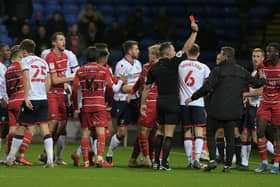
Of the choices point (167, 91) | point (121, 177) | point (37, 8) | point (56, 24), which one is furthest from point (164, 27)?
point (121, 177)

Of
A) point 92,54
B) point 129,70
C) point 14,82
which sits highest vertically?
point 92,54

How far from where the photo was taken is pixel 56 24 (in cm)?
2219

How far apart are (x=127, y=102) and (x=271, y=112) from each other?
2718mm

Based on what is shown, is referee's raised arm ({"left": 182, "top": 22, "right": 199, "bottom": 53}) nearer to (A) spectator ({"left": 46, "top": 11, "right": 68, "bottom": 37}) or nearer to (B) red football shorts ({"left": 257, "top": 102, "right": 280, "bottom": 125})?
(B) red football shorts ({"left": 257, "top": 102, "right": 280, "bottom": 125})

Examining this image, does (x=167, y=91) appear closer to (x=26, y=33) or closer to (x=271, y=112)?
(x=271, y=112)

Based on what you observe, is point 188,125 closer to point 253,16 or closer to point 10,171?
point 10,171

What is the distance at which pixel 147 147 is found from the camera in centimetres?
1377

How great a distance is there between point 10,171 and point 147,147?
8.20 ft

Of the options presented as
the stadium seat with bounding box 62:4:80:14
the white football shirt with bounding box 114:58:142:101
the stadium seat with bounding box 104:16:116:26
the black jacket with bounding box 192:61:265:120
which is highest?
the stadium seat with bounding box 62:4:80:14

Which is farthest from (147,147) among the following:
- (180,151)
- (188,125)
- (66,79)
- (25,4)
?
(25,4)

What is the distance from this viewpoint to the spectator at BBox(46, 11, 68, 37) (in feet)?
72.6

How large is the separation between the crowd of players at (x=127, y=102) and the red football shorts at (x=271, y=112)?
0.02 metres

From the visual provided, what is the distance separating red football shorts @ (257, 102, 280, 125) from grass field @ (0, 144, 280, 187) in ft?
2.92

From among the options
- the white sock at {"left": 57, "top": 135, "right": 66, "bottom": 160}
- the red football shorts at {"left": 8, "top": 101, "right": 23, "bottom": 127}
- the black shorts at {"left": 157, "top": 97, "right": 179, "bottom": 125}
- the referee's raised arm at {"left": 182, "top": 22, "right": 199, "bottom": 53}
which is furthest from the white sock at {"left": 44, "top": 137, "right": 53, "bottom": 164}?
the referee's raised arm at {"left": 182, "top": 22, "right": 199, "bottom": 53}
